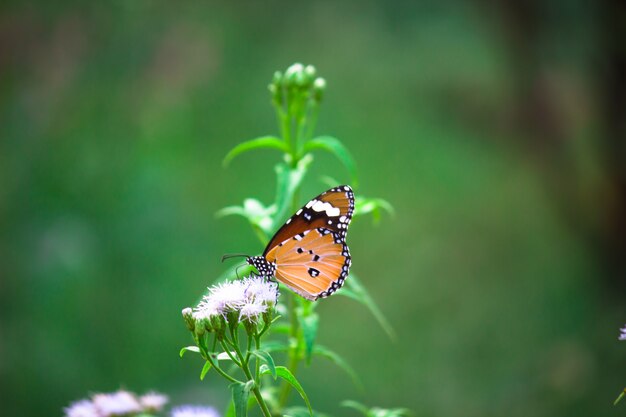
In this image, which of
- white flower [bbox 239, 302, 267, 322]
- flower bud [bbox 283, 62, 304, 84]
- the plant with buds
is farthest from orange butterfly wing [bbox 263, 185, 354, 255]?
flower bud [bbox 283, 62, 304, 84]

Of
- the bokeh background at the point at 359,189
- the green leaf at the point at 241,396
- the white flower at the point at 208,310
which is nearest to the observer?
the green leaf at the point at 241,396

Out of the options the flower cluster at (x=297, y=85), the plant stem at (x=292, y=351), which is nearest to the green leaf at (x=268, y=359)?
the plant stem at (x=292, y=351)

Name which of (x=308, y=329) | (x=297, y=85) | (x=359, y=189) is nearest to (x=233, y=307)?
(x=308, y=329)

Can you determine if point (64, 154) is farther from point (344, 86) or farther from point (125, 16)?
point (344, 86)

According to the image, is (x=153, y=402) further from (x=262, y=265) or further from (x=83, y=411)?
(x=262, y=265)

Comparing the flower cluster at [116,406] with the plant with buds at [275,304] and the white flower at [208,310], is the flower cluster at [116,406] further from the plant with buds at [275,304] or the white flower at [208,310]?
the white flower at [208,310]
